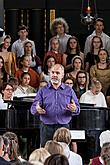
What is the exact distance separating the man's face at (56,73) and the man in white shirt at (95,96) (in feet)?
9.77

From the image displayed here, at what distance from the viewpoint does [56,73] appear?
953 cm

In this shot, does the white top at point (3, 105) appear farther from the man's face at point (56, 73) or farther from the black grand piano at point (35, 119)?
the man's face at point (56, 73)

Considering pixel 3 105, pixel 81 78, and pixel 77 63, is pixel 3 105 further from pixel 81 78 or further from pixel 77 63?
pixel 77 63

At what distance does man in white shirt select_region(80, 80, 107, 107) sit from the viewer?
12.6m

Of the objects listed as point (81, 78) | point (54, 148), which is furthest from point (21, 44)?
point (54, 148)

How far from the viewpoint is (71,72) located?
13883 millimetres

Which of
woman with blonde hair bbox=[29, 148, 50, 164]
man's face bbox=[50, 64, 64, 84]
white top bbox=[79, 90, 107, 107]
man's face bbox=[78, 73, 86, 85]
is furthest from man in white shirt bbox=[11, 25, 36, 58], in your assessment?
woman with blonde hair bbox=[29, 148, 50, 164]

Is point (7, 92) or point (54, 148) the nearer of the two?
point (54, 148)

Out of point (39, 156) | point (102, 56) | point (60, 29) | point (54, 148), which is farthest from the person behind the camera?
point (60, 29)

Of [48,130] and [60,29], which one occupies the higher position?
[60,29]

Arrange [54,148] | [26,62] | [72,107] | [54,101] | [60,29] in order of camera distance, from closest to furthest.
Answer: [54,148], [72,107], [54,101], [26,62], [60,29]

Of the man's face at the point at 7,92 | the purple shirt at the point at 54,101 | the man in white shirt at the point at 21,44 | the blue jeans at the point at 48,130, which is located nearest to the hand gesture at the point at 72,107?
the purple shirt at the point at 54,101

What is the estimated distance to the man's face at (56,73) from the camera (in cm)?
951

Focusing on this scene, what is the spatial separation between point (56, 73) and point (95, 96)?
3276mm
